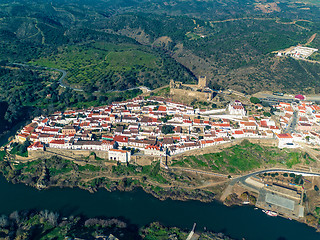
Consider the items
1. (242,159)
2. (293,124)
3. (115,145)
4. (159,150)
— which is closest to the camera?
(159,150)

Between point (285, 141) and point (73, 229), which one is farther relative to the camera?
point (285, 141)

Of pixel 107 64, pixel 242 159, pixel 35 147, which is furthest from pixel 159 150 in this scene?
pixel 107 64

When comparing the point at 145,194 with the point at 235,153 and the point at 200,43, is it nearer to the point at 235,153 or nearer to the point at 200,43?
the point at 235,153

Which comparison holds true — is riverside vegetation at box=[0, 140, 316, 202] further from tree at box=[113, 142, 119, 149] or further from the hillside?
the hillside

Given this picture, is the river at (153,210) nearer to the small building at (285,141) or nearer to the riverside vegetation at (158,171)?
the riverside vegetation at (158,171)

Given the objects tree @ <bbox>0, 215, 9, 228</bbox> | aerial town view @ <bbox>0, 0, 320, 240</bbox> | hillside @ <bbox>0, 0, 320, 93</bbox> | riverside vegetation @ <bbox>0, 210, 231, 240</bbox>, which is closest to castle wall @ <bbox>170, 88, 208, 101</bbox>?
aerial town view @ <bbox>0, 0, 320, 240</bbox>

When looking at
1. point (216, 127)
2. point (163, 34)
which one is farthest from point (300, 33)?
point (216, 127)

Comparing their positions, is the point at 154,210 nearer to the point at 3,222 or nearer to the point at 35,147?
the point at 3,222
